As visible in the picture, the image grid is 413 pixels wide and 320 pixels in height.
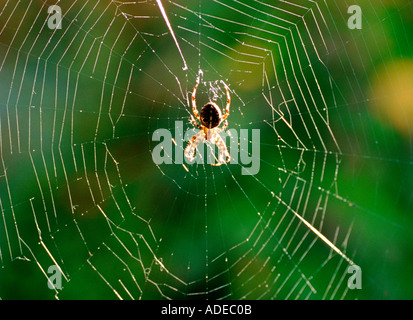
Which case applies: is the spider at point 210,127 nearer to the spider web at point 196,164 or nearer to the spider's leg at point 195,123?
the spider's leg at point 195,123

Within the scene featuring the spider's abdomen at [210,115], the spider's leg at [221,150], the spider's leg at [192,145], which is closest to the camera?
the spider's abdomen at [210,115]

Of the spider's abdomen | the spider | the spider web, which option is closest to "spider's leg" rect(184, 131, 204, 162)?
the spider

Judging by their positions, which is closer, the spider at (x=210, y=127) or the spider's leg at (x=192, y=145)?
the spider at (x=210, y=127)

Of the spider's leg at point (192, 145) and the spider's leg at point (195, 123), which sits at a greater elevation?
the spider's leg at point (195, 123)

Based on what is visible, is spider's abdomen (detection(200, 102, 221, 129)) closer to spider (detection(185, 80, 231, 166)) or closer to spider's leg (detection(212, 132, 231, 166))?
spider (detection(185, 80, 231, 166))

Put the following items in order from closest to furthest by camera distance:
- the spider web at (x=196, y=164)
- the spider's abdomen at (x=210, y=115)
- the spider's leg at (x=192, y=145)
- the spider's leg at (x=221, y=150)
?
the spider web at (x=196, y=164)
the spider's abdomen at (x=210, y=115)
the spider's leg at (x=221, y=150)
the spider's leg at (x=192, y=145)

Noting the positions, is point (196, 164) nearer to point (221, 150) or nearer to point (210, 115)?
point (221, 150)

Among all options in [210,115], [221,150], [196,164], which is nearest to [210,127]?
[210,115]

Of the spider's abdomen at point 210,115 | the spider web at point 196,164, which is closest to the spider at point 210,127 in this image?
the spider's abdomen at point 210,115
